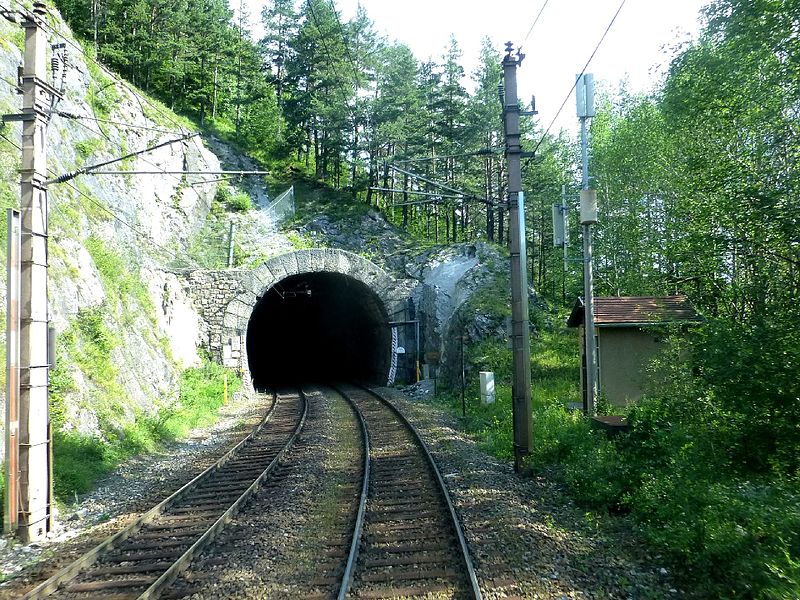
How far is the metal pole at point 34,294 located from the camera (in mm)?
7105

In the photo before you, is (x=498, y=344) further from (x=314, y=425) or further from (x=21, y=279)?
(x=21, y=279)

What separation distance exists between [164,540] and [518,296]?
5864 millimetres

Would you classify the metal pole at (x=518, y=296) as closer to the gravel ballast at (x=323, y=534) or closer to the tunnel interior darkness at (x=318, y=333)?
the gravel ballast at (x=323, y=534)

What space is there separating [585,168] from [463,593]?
32.3ft

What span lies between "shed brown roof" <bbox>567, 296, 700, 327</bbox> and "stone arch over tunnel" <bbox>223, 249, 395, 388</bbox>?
32.3 ft

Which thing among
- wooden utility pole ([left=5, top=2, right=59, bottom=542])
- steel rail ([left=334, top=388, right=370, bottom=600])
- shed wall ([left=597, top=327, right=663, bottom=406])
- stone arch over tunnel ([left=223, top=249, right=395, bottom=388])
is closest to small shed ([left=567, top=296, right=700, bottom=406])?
shed wall ([left=597, top=327, right=663, bottom=406])

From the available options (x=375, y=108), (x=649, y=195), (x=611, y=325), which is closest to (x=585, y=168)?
(x=611, y=325)

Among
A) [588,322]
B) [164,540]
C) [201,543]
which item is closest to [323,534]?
[201,543]

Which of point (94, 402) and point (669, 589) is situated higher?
point (94, 402)

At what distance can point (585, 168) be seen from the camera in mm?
12867

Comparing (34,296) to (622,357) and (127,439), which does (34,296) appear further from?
(622,357)

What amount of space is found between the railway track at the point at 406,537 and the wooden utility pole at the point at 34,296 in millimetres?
3707

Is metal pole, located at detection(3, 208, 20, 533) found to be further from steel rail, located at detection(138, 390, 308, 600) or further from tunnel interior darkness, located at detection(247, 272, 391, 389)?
tunnel interior darkness, located at detection(247, 272, 391, 389)

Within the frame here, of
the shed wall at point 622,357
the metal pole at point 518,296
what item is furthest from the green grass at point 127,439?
the shed wall at point 622,357
